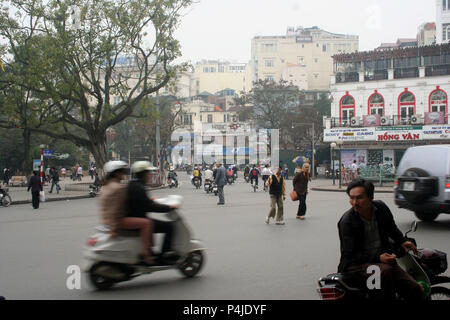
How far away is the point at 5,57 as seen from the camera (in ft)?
118

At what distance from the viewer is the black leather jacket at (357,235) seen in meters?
4.57

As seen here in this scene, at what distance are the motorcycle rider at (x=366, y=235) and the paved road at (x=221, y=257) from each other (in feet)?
5.35

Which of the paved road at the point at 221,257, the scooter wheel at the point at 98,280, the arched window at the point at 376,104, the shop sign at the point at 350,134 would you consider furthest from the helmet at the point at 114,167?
the arched window at the point at 376,104

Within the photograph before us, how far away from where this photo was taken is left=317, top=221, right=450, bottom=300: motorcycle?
4188 millimetres

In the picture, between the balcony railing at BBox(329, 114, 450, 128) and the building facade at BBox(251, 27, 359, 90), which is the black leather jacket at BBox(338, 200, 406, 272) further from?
the building facade at BBox(251, 27, 359, 90)

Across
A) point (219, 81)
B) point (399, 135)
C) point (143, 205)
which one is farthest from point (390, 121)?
point (219, 81)

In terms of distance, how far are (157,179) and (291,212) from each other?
21539 mm

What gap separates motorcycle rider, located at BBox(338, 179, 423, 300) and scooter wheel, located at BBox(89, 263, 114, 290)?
124 inches

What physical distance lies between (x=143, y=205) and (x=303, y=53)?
108 meters

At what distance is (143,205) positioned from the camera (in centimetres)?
674

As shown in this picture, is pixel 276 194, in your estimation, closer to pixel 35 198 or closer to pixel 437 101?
pixel 35 198

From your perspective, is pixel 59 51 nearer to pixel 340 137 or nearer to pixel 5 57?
pixel 5 57

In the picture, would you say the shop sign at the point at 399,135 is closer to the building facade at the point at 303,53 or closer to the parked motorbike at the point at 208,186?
the parked motorbike at the point at 208,186

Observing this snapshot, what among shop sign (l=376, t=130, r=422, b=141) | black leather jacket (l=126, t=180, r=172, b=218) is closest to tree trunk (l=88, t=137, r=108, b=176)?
shop sign (l=376, t=130, r=422, b=141)
